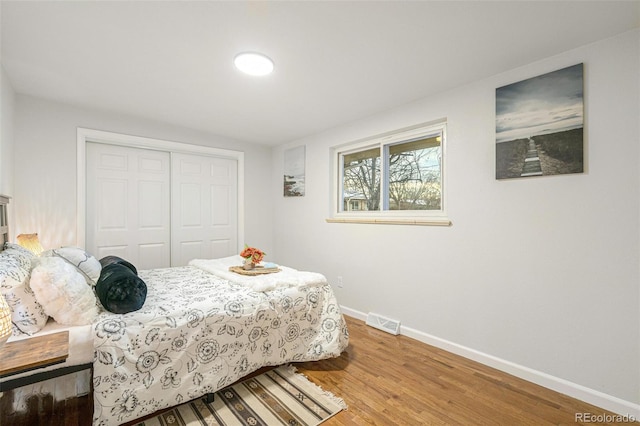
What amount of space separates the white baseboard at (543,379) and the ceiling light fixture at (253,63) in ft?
8.82

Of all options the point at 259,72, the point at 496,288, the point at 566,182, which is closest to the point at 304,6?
the point at 259,72

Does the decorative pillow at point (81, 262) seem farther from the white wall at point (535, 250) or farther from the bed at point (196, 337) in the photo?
the white wall at point (535, 250)

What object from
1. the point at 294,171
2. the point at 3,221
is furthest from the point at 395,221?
the point at 3,221

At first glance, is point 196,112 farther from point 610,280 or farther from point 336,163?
point 610,280

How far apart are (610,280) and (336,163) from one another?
2.74 m

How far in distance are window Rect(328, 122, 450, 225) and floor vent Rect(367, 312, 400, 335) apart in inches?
40.8

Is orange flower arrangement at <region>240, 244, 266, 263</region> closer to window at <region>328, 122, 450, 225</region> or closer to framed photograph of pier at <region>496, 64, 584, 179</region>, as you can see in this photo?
window at <region>328, 122, 450, 225</region>

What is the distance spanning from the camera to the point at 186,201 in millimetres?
3838

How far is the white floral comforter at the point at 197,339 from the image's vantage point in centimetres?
153

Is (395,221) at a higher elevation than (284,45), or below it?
below

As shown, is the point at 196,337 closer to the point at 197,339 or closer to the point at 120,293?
the point at 197,339

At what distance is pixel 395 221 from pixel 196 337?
2.07m

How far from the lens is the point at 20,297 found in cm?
148

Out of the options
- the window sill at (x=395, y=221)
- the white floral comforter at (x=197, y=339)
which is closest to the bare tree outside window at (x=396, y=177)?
the window sill at (x=395, y=221)
